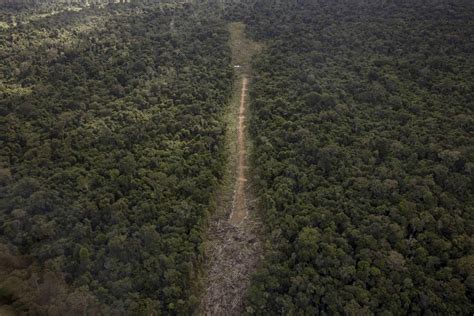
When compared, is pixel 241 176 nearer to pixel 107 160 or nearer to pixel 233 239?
pixel 233 239

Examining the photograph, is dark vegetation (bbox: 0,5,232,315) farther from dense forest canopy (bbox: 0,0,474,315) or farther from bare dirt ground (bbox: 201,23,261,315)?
bare dirt ground (bbox: 201,23,261,315)

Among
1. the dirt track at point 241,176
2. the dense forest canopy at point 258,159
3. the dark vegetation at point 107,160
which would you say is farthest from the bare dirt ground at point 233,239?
the dark vegetation at point 107,160

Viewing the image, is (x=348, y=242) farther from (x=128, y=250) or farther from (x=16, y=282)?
(x=16, y=282)

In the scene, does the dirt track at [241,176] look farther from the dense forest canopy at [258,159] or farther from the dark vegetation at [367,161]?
the dark vegetation at [367,161]

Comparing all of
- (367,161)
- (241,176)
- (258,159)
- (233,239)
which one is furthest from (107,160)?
(367,161)

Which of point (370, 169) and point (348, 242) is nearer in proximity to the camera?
point (348, 242)

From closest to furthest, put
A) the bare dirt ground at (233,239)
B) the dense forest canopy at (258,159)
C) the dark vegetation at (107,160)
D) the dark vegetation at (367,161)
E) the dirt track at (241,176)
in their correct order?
the dark vegetation at (367,161)
the dense forest canopy at (258,159)
the dark vegetation at (107,160)
the bare dirt ground at (233,239)
the dirt track at (241,176)

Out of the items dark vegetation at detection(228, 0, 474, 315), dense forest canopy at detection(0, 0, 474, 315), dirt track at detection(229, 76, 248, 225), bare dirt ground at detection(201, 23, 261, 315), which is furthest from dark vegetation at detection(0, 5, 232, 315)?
dark vegetation at detection(228, 0, 474, 315)

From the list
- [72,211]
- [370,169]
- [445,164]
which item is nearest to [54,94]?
[72,211]
